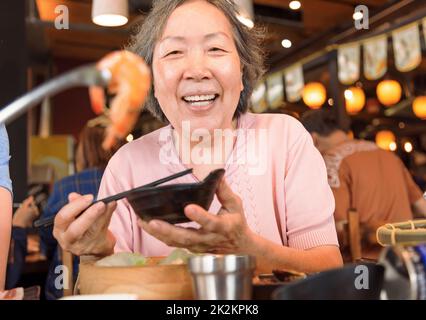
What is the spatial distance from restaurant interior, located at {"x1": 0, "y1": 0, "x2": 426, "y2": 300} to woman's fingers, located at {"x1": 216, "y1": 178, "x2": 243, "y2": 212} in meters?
0.14

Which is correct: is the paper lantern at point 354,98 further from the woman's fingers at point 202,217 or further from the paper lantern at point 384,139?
the woman's fingers at point 202,217

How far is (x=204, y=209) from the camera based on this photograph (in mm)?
958

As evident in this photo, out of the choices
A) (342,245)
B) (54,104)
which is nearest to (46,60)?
(54,104)

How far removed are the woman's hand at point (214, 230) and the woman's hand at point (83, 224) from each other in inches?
3.0

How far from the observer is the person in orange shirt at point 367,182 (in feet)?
9.25

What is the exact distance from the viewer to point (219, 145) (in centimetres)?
148

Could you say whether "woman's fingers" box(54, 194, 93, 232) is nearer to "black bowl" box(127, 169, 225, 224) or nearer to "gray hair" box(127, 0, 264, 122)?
"black bowl" box(127, 169, 225, 224)

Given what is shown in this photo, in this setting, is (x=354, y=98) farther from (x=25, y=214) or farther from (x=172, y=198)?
(x=172, y=198)

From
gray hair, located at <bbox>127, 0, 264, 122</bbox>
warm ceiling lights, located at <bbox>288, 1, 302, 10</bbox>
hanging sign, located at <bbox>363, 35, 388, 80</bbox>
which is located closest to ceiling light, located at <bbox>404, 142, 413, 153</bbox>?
hanging sign, located at <bbox>363, 35, 388, 80</bbox>

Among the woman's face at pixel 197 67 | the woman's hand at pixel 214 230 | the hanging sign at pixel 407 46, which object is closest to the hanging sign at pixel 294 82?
the hanging sign at pixel 407 46

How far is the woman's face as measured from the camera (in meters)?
1.34

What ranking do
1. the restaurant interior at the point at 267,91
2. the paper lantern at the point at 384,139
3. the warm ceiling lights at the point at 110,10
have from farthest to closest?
the paper lantern at the point at 384,139
the warm ceiling lights at the point at 110,10
the restaurant interior at the point at 267,91

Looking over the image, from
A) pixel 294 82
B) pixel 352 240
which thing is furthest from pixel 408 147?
pixel 352 240
